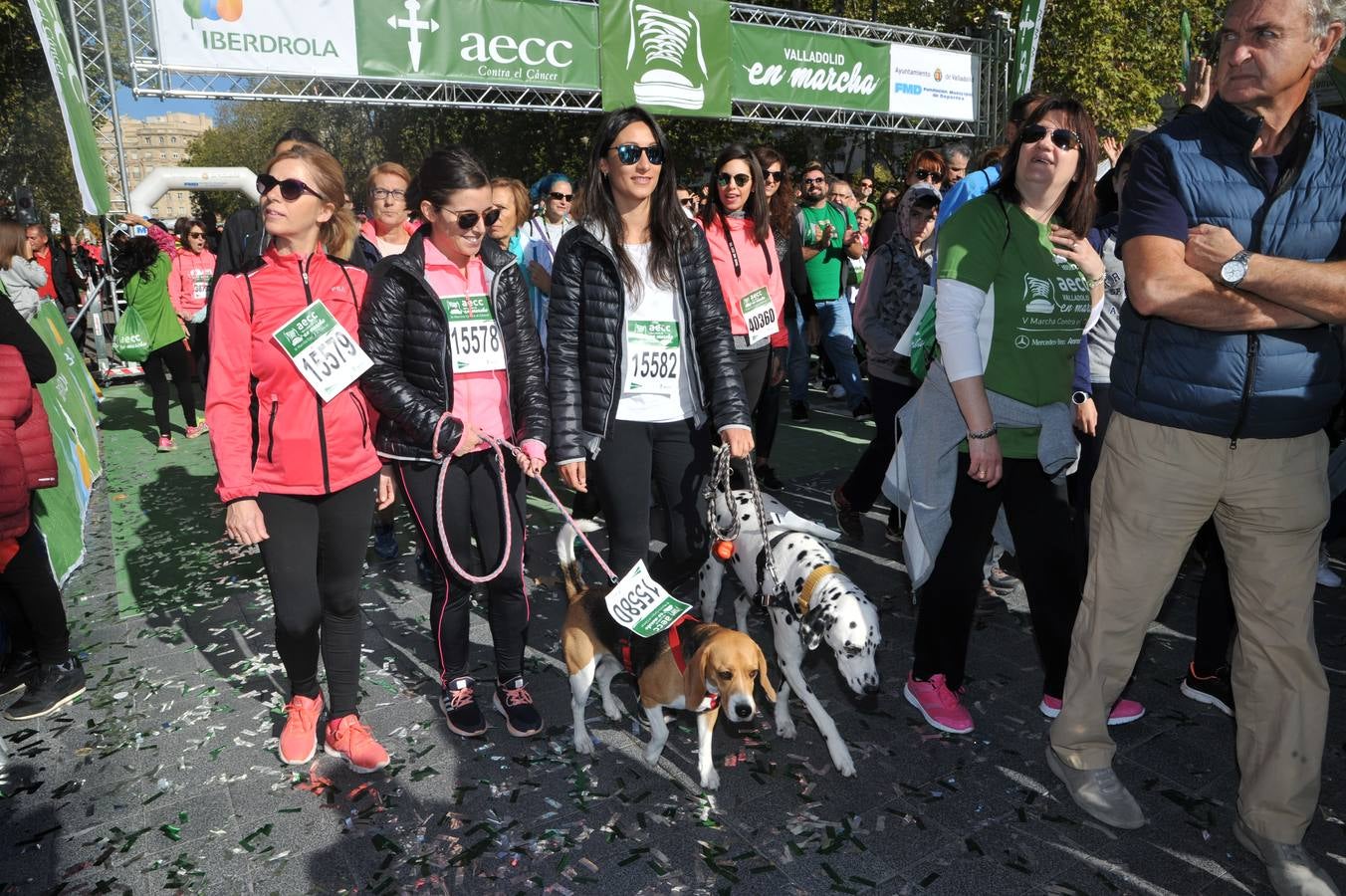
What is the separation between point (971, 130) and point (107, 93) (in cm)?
1503

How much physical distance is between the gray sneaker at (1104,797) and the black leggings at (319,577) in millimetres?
2666

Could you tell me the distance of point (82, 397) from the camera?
9.24m

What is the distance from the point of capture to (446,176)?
3326 mm

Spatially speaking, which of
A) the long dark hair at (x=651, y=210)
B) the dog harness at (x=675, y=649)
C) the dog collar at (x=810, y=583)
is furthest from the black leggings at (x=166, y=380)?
the dog collar at (x=810, y=583)

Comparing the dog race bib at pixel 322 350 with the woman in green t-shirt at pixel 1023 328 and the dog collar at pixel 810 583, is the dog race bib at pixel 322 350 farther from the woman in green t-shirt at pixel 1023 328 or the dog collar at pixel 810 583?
the woman in green t-shirt at pixel 1023 328

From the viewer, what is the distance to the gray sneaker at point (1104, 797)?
301 cm

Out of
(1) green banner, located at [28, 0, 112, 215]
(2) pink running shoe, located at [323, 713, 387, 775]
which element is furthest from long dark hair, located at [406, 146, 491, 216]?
(1) green banner, located at [28, 0, 112, 215]

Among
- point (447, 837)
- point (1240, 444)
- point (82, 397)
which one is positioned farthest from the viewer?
point (82, 397)

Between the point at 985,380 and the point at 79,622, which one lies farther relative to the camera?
the point at 79,622

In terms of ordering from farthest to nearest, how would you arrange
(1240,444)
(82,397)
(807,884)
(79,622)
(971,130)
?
(971,130)
(82,397)
(79,622)
(807,884)
(1240,444)

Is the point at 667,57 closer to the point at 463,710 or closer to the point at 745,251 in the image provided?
the point at 745,251

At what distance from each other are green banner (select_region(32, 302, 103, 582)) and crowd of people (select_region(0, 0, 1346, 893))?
1.54 metres

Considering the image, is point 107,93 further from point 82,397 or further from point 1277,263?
→ point 1277,263

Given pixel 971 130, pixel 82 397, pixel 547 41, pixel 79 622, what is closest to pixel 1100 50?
pixel 971 130
